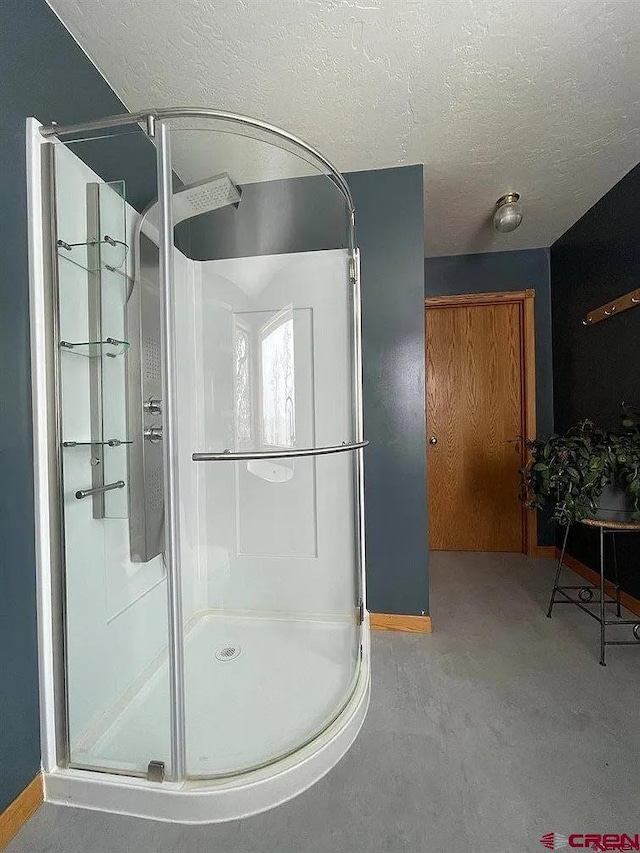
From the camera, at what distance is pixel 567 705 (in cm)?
155

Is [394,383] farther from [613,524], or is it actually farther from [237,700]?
[237,700]

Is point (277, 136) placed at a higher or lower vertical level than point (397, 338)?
higher

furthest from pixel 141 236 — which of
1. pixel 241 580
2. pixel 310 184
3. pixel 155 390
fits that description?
pixel 241 580

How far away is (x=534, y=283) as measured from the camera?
3.23 metres

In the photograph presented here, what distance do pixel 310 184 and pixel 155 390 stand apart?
977 millimetres

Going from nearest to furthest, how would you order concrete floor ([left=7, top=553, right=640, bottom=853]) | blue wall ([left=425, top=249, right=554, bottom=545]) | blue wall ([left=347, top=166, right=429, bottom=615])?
concrete floor ([left=7, top=553, right=640, bottom=853])
blue wall ([left=347, top=166, right=429, bottom=615])
blue wall ([left=425, top=249, right=554, bottom=545])

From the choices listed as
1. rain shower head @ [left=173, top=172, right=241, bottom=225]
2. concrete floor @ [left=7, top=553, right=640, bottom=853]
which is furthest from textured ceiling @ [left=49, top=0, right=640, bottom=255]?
concrete floor @ [left=7, top=553, right=640, bottom=853]

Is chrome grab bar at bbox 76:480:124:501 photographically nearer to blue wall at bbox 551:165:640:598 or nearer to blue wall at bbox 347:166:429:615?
blue wall at bbox 347:166:429:615

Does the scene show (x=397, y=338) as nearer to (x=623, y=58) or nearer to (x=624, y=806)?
(x=623, y=58)

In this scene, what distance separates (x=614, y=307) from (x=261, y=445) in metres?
2.17

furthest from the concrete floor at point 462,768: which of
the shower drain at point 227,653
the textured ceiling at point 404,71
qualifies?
the textured ceiling at point 404,71

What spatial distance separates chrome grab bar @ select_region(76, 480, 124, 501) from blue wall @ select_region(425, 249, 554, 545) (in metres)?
2.89

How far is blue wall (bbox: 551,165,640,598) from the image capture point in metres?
2.28

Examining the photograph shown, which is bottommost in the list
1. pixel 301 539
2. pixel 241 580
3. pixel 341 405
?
pixel 241 580
